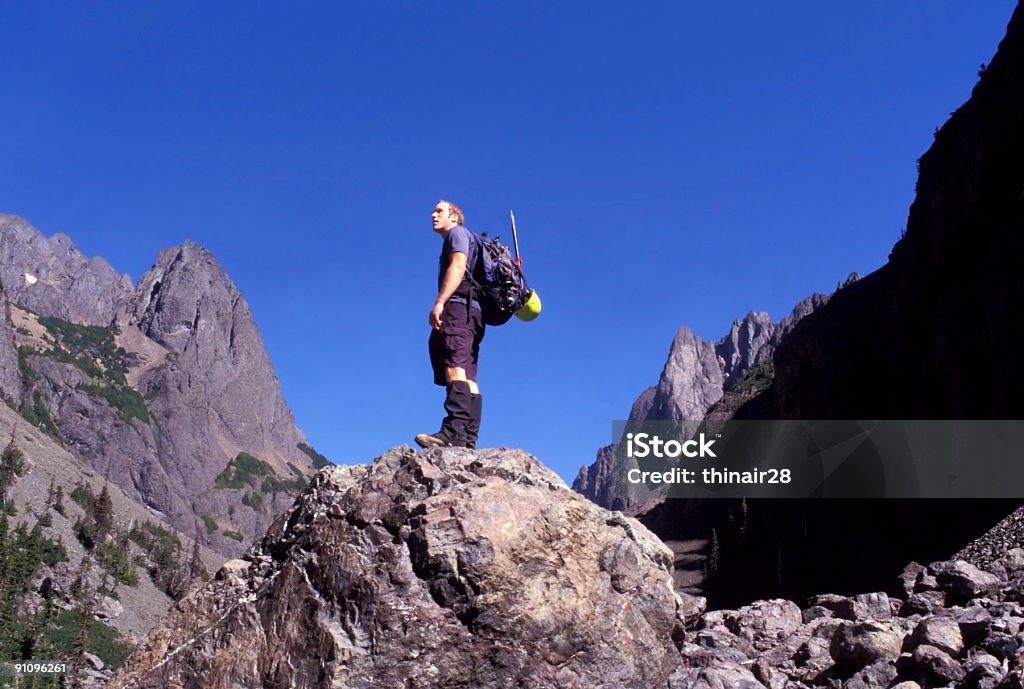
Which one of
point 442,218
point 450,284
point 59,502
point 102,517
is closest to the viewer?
point 450,284

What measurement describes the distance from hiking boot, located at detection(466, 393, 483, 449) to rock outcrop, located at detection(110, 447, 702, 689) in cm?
104

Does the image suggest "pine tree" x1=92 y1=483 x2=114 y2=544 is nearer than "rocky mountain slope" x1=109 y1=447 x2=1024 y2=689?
No

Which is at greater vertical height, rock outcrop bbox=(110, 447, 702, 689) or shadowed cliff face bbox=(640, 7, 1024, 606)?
shadowed cliff face bbox=(640, 7, 1024, 606)

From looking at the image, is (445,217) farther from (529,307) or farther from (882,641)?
(882,641)

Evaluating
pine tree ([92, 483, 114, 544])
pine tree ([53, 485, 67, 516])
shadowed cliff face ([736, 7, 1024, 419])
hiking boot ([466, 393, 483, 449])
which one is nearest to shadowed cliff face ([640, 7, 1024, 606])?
shadowed cliff face ([736, 7, 1024, 419])

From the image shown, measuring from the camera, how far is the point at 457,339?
933 cm

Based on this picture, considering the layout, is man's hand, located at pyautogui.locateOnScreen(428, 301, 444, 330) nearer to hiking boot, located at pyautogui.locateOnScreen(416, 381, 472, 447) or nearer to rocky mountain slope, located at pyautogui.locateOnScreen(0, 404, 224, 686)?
hiking boot, located at pyautogui.locateOnScreen(416, 381, 472, 447)

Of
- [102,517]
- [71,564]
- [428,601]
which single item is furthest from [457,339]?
[102,517]

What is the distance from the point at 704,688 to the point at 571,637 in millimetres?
1217

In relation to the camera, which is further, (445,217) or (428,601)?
(445,217)

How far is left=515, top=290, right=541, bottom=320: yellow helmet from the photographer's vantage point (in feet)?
32.9

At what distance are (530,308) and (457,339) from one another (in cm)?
113

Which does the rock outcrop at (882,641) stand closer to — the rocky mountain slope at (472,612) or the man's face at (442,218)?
the rocky mountain slope at (472,612)

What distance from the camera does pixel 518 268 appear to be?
10.2 metres
